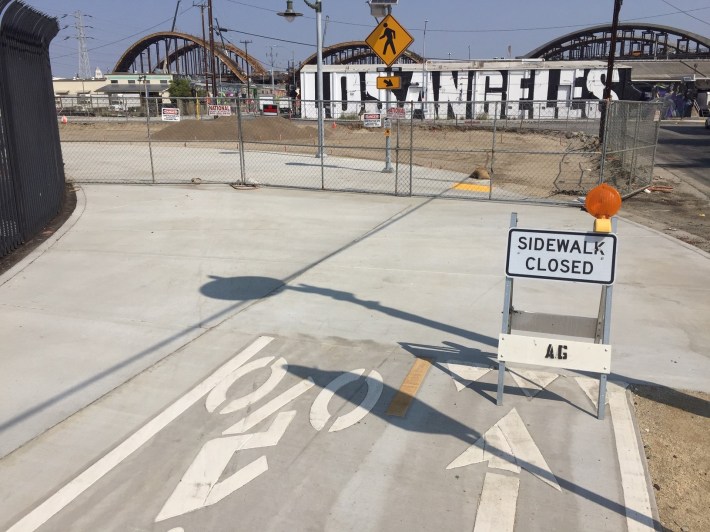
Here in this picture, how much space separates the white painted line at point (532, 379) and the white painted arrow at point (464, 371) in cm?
26

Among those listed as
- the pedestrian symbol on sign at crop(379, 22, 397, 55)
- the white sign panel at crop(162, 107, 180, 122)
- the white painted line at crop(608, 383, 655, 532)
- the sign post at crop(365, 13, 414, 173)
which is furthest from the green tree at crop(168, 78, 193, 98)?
the white painted line at crop(608, 383, 655, 532)

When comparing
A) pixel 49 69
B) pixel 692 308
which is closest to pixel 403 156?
pixel 49 69

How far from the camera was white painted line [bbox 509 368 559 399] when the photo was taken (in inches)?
194

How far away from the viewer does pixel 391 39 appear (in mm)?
14375

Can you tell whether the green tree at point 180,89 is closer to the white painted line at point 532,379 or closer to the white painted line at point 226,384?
the white painted line at point 226,384

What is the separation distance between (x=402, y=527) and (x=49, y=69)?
41.1 ft

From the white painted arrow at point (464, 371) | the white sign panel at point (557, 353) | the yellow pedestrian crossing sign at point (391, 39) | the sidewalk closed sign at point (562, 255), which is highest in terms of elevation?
the yellow pedestrian crossing sign at point (391, 39)

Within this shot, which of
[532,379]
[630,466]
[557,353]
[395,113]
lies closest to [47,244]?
[532,379]

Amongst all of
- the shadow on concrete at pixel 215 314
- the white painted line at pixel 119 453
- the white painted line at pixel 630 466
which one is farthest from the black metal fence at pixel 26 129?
the white painted line at pixel 630 466

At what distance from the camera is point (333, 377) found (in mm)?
5090

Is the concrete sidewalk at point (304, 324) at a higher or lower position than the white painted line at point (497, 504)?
higher

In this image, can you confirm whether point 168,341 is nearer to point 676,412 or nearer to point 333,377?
point 333,377

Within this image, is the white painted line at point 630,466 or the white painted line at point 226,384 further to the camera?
the white painted line at point 226,384

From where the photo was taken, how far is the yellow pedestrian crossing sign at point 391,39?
14.3m
